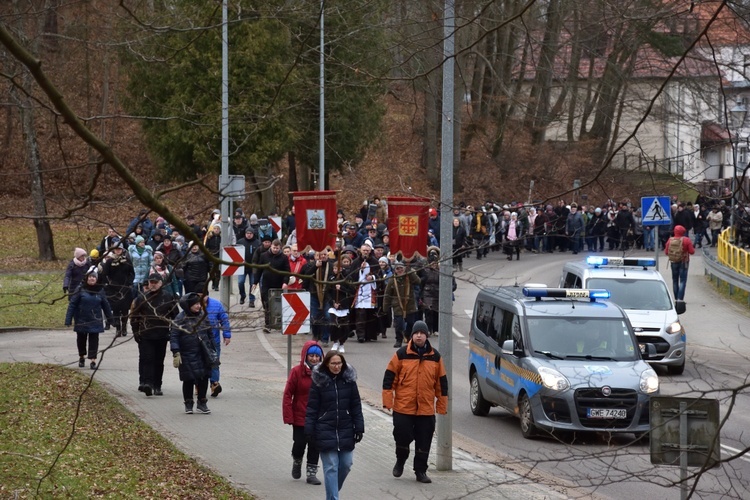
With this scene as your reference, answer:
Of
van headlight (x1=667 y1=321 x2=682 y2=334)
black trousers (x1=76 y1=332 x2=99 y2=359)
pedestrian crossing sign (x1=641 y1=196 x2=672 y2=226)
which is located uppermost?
pedestrian crossing sign (x1=641 y1=196 x2=672 y2=226)

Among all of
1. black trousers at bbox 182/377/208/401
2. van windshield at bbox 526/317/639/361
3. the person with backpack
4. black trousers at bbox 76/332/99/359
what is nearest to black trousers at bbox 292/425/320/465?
black trousers at bbox 182/377/208/401

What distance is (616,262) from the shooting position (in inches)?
888

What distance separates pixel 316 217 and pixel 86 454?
7.95m

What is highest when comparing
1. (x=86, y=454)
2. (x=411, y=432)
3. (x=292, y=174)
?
(x=292, y=174)

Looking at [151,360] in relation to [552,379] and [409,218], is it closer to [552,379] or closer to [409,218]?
[409,218]

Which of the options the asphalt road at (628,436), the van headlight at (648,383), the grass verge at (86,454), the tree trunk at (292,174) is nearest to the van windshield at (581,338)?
the van headlight at (648,383)

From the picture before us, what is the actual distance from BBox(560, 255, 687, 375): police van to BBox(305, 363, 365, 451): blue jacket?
31.5 ft

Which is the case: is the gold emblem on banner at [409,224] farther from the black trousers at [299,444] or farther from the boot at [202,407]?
the boot at [202,407]

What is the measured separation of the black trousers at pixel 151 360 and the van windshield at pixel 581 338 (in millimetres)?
5633

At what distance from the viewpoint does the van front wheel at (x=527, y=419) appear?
49.2 feet

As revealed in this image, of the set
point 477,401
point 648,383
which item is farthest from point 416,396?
point 477,401

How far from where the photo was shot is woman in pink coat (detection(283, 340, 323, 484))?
1239 centimetres

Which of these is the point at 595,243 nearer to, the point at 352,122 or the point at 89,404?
the point at 352,122

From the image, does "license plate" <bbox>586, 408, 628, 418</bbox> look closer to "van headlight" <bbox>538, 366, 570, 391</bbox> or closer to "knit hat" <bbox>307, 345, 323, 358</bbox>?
"van headlight" <bbox>538, 366, 570, 391</bbox>
